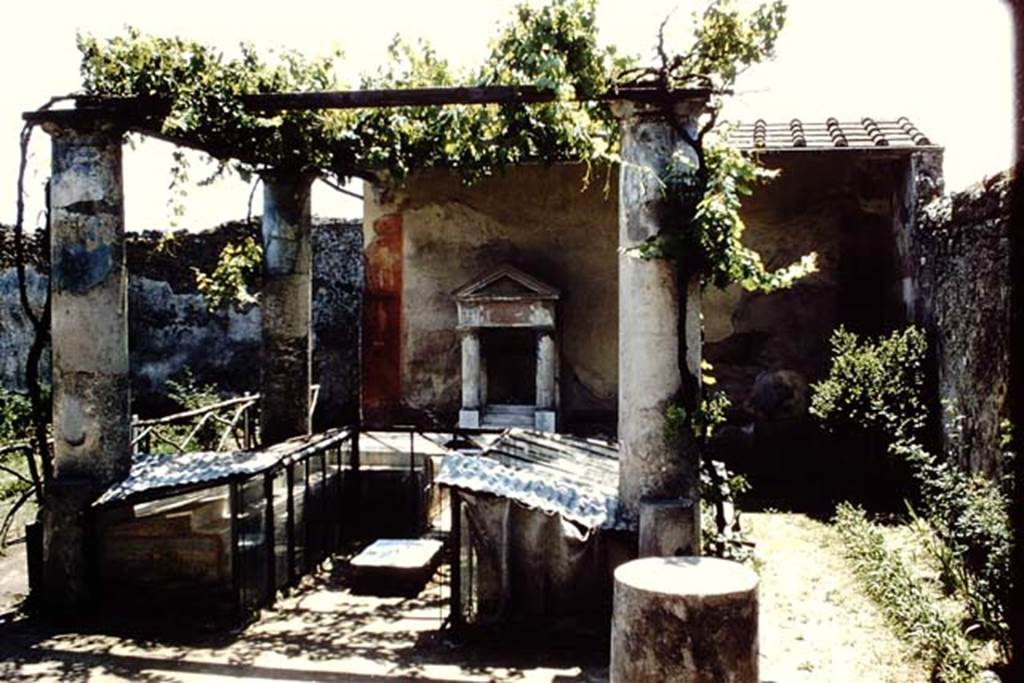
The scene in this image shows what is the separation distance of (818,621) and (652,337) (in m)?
2.37

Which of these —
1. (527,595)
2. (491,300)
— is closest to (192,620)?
(527,595)

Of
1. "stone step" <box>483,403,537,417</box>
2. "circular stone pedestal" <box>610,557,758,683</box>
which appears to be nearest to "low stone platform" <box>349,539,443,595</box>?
"circular stone pedestal" <box>610,557,758,683</box>

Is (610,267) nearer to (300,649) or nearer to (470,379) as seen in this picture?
(470,379)

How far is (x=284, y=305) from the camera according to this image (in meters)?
9.58

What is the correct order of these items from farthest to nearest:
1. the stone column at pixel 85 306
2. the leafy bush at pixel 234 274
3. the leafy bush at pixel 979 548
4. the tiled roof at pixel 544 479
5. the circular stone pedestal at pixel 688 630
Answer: the leafy bush at pixel 234 274 → the stone column at pixel 85 306 → the tiled roof at pixel 544 479 → the leafy bush at pixel 979 548 → the circular stone pedestal at pixel 688 630

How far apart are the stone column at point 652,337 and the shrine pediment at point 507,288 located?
482 centimetres

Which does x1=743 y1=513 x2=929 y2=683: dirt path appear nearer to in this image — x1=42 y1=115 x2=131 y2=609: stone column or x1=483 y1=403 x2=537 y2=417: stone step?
x1=483 y1=403 x2=537 y2=417: stone step

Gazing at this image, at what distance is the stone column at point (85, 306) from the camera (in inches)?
269

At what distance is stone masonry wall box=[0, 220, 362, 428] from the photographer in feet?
51.8

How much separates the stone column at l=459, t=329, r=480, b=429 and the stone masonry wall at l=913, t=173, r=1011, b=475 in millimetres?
5187

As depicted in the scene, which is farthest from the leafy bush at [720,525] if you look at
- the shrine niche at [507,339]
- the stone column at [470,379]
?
the stone column at [470,379]

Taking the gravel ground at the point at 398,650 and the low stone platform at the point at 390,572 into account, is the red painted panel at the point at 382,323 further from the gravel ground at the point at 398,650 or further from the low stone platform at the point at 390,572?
the gravel ground at the point at 398,650

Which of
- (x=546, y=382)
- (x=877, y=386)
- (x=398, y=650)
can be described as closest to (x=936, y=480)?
(x=877, y=386)

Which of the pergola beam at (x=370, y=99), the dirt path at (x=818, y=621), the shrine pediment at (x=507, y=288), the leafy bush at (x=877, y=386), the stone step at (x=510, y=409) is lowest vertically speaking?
the dirt path at (x=818, y=621)
